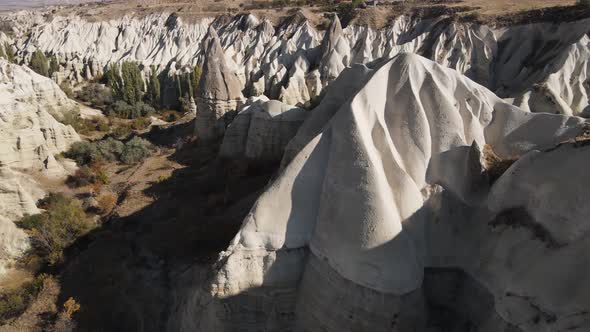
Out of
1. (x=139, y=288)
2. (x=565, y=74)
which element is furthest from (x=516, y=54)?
(x=139, y=288)

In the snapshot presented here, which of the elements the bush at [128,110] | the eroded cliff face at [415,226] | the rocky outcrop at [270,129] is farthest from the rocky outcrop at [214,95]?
the eroded cliff face at [415,226]

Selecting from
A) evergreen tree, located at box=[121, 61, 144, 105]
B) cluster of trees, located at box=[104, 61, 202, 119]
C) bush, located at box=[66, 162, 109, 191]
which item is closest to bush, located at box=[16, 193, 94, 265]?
bush, located at box=[66, 162, 109, 191]

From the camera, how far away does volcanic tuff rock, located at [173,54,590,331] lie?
5406 mm

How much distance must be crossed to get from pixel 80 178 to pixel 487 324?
1887 centimetres

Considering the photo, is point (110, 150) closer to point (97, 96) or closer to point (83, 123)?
point (83, 123)

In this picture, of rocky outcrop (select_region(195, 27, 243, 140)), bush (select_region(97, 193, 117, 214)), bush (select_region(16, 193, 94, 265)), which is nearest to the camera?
bush (select_region(16, 193, 94, 265))

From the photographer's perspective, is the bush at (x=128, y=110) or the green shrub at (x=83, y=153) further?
the bush at (x=128, y=110)

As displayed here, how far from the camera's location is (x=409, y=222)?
21.4ft

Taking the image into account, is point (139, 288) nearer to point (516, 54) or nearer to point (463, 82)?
point (463, 82)

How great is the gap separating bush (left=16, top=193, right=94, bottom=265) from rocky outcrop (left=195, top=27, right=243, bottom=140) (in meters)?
9.26

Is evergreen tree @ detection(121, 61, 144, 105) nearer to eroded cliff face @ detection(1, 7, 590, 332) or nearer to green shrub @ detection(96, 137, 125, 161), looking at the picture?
green shrub @ detection(96, 137, 125, 161)

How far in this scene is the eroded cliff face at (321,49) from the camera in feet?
64.6

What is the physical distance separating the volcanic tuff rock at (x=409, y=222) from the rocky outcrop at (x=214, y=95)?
15753 millimetres

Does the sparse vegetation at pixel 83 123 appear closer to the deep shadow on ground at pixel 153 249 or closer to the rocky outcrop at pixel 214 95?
the rocky outcrop at pixel 214 95
